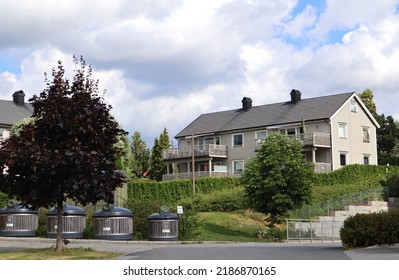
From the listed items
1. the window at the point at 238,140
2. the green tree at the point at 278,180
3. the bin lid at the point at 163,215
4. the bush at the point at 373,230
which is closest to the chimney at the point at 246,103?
the window at the point at 238,140

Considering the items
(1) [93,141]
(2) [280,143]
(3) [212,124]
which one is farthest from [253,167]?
(3) [212,124]

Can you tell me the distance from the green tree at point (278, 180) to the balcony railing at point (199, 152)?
1158 inches

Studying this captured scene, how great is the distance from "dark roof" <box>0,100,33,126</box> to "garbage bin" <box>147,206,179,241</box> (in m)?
40.1

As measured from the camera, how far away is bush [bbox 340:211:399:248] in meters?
20.9

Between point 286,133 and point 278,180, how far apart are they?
1127 inches

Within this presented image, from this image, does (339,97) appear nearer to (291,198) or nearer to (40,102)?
(291,198)

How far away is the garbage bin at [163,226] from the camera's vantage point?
2772 cm

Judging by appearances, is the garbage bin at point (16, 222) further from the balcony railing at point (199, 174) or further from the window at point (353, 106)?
the window at point (353, 106)

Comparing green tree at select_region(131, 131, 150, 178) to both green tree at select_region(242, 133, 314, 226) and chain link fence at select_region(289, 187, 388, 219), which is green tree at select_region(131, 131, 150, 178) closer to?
chain link fence at select_region(289, 187, 388, 219)

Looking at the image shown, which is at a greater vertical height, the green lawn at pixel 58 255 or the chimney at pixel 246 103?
the chimney at pixel 246 103

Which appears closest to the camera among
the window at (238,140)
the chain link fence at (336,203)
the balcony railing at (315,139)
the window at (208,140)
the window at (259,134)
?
the chain link fence at (336,203)

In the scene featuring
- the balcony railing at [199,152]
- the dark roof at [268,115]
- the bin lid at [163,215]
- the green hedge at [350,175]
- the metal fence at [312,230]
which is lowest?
the metal fence at [312,230]

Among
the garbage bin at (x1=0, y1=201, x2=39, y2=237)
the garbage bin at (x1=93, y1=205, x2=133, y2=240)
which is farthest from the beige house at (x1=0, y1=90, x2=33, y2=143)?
the garbage bin at (x1=93, y1=205, x2=133, y2=240)

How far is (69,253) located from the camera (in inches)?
783
